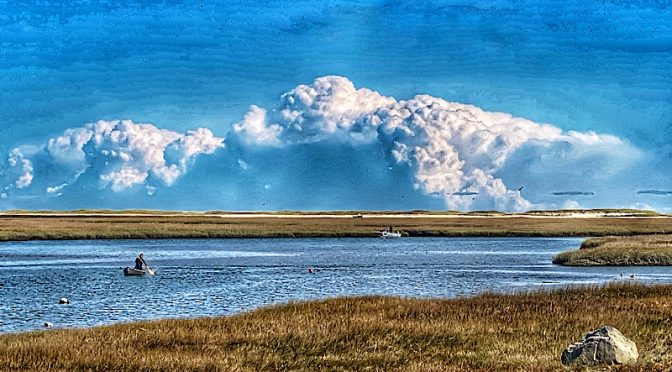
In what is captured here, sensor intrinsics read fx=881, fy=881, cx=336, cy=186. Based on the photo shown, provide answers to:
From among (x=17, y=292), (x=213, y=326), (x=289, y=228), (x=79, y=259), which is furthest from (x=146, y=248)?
(x=213, y=326)

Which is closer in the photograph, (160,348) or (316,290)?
(160,348)

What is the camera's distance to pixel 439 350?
2033 centimetres

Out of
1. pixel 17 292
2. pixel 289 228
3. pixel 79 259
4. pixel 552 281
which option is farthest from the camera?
pixel 289 228

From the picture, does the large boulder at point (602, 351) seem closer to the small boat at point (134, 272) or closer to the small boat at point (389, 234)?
the small boat at point (134, 272)

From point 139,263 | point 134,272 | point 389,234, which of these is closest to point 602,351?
point 139,263

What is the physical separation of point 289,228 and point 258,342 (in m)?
115

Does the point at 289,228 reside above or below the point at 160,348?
above

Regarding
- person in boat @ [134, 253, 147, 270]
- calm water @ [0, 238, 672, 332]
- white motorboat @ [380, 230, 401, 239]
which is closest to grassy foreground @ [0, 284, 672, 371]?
calm water @ [0, 238, 672, 332]

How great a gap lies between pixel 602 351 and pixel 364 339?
20.4 feet

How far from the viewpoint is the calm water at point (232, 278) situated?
127 ft

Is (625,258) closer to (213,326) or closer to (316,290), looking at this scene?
(316,290)

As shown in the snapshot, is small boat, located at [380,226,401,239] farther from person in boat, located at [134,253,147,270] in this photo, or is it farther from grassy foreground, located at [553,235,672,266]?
person in boat, located at [134,253,147,270]

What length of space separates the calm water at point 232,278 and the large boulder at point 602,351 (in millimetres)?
20951

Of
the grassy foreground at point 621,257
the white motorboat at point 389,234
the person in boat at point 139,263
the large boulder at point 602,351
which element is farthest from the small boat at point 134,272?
the white motorboat at point 389,234
